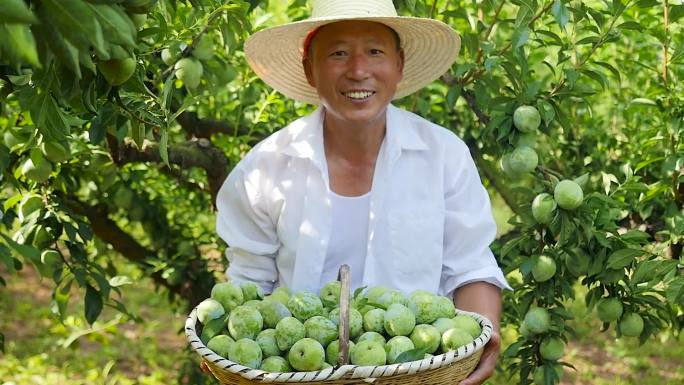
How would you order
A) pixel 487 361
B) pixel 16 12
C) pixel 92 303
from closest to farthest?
pixel 16 12 → pixel 487 361 → pixel 92 303

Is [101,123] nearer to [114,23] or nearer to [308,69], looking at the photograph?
[308,69]

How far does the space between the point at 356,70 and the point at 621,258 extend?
30.9 inches

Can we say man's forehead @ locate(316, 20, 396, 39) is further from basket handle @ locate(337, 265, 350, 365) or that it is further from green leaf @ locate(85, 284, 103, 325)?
green leaf @ locate(85, 284, 103, 325)

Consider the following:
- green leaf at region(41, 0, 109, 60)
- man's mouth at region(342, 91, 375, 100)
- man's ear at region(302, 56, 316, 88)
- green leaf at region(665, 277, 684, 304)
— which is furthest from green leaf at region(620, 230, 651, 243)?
green leaf at region(41, 0, 109, 60)

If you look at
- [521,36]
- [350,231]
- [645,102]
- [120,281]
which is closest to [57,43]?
[350,231]

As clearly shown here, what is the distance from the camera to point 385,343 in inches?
68.4

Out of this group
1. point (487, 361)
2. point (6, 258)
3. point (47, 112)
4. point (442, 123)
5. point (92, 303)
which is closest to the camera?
point (47, 112)

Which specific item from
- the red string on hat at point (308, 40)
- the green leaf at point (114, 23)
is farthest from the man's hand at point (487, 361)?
the green leaf at point (114, 23)

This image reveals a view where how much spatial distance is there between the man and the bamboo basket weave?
54 cm

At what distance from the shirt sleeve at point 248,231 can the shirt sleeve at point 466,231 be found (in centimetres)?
42

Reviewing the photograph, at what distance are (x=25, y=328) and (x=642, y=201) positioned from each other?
3.39 metres

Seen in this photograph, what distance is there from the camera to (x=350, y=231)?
232 centimetres

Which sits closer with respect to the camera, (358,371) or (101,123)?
(358,371)

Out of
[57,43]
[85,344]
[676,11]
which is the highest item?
[57,43]
